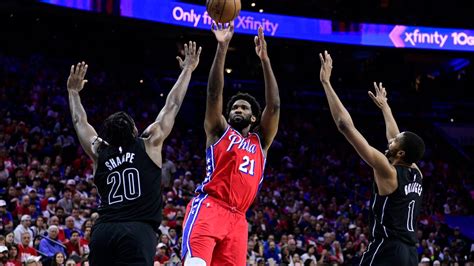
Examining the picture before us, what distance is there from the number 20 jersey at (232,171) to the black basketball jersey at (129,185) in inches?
38.8

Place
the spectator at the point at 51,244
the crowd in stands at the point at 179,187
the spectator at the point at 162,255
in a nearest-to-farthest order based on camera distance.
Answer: the spectator at the point at 51,244 → the spectator at the point at 162,255 → the crowd in stands at the point at 179,187

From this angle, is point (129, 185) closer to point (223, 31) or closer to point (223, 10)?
point (223, 31)

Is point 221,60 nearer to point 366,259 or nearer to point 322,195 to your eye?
point 366,259

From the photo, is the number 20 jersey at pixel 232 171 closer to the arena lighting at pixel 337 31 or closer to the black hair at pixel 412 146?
the black hair at pixel 412 146

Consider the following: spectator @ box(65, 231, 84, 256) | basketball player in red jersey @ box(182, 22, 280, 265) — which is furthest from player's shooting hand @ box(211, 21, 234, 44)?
spectator @ box(65, 231, 84, 256)

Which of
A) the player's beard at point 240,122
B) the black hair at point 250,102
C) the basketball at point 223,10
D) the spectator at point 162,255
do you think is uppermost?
the basketball at point 223,10

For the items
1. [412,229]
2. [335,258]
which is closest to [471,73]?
[335,258]

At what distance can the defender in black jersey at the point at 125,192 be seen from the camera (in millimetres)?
4859

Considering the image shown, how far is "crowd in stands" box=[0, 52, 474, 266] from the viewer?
41.1 ft

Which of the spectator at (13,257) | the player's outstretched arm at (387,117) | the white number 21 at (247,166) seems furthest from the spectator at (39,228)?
the player's outstretched arm at (387,117)

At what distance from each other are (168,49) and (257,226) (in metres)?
13.3

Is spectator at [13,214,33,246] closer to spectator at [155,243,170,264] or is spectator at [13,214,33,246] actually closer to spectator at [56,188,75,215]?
spectator at [56,188,75,215]

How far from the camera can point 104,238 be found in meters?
4.87

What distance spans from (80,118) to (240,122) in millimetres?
1386
